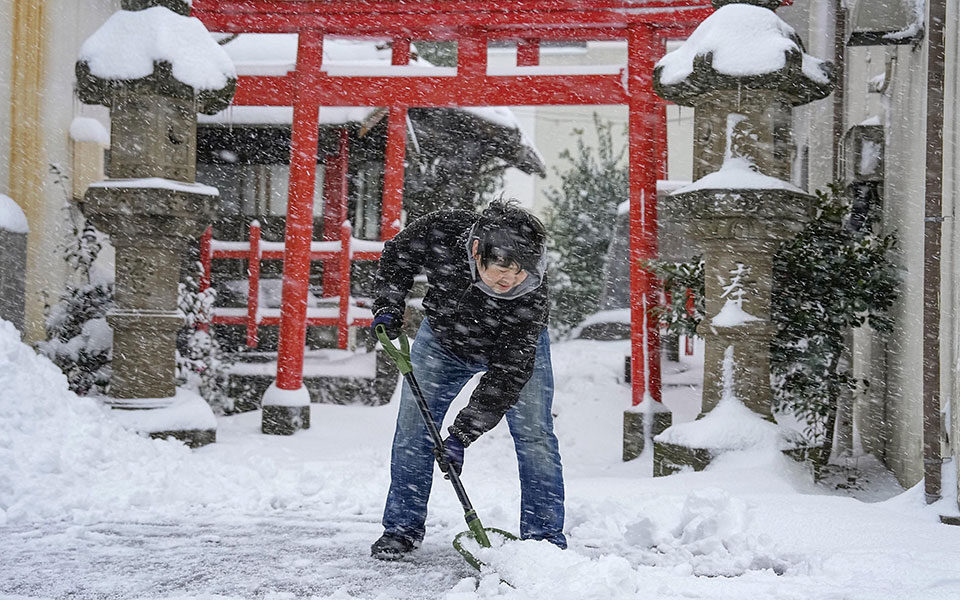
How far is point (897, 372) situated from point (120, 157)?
214 inches

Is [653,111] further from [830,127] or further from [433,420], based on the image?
[433,420]

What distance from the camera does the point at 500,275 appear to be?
3.31m

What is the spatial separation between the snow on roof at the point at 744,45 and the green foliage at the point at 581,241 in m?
8.35

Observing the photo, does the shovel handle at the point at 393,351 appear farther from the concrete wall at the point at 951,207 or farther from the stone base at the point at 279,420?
the stone base at the point at 279,420

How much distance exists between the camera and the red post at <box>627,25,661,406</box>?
7.55 meters

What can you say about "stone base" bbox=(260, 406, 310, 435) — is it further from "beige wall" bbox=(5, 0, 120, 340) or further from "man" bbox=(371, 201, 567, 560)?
"man" bbox=(371, 201, 567, 560)

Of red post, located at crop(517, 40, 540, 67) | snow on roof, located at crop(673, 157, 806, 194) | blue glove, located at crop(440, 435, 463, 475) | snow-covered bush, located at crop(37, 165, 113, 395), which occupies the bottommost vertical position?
blue glove, located at crop(440, 435, 463, 475)

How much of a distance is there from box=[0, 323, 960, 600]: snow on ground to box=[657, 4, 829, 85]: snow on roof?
238cm

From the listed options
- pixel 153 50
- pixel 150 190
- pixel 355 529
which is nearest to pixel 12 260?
pixel 150 190

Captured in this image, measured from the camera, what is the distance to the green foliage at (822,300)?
6.04 m

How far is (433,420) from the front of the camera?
3.69 metres

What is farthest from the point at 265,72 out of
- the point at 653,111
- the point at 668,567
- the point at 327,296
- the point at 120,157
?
the point at 668,567

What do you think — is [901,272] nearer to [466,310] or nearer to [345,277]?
[466,310]

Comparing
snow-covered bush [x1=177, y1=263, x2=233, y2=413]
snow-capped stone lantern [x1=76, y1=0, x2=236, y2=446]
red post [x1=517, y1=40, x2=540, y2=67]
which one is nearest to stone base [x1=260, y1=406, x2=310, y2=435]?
snow-covered bush [x1=177, y1=263, x2=233, y2=413]
